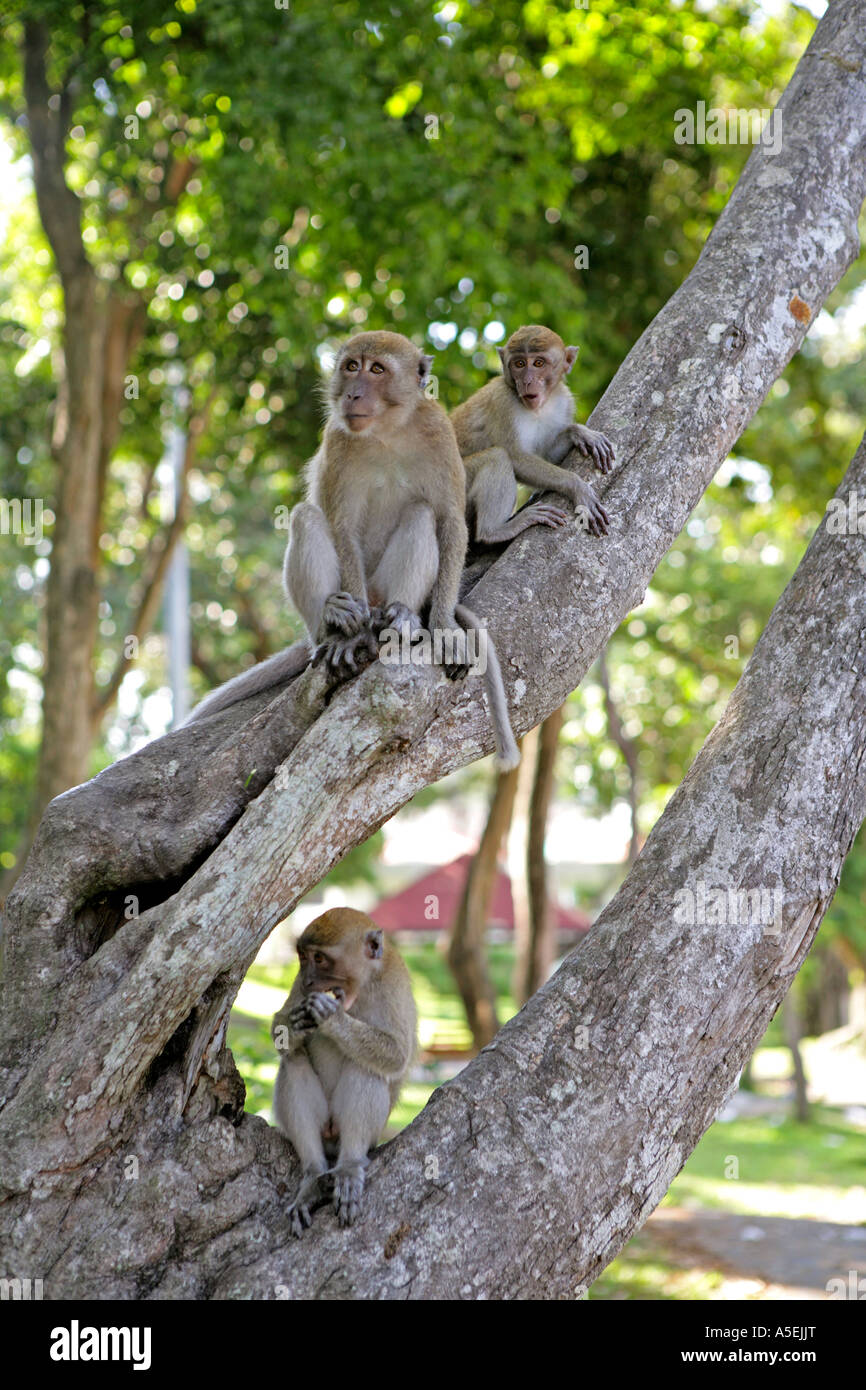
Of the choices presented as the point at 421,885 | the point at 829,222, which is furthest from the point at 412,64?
the point at 421,885

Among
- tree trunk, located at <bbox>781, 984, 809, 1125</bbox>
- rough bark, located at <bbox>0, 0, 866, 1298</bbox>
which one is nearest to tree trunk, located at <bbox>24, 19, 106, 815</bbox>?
rough bark, located at <bbox>0, 0, 866, 1298</bbox>

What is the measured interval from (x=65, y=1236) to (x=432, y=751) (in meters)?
1.50

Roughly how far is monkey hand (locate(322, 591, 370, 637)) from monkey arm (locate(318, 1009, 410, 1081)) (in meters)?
1.20

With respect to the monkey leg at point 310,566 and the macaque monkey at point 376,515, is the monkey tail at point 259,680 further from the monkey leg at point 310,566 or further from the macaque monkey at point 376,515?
the monkey leg at point 310,566

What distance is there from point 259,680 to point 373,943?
951mm

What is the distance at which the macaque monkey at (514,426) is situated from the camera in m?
4.95

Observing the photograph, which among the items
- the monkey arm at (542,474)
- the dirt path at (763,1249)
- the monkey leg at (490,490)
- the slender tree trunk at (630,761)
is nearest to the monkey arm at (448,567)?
the monkey arm at (542,474)

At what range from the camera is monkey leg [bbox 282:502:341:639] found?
4.09m

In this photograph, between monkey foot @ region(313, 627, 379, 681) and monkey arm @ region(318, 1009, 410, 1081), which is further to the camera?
monkey arm @ region(318, 1009, 410, 1081)

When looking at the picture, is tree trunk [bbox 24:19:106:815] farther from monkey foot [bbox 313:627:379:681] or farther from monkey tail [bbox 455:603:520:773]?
monkey tail [bbox 455:603:520:773]

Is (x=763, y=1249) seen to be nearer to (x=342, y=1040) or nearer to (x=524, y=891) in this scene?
(x=524, y=891)

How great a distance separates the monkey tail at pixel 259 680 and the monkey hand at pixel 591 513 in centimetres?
96

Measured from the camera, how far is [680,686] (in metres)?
16.5

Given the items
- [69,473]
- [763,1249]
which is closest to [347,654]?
[69,473]
